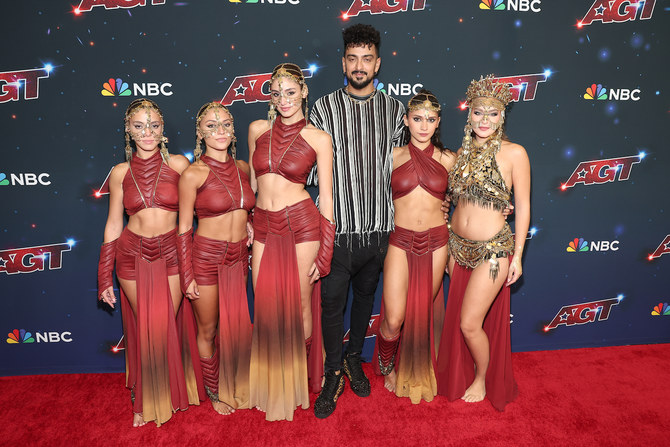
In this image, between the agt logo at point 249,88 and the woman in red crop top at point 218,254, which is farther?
the agt logo at point 249,88

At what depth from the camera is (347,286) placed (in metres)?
2.98

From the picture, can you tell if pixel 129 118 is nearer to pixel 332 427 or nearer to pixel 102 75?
pixel 102 75

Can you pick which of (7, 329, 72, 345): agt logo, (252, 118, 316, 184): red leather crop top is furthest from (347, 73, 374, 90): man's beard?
(7, 329, 72, 345): agt logo

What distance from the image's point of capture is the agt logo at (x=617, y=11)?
128 inches

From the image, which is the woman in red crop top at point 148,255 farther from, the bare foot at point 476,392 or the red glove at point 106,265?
the bare foot at point 476,392

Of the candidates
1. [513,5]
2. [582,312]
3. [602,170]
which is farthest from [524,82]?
[582,312]

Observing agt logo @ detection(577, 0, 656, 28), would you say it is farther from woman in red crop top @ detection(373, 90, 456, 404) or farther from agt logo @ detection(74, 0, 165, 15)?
agt logo @ detection(74, 0, 165, 15)

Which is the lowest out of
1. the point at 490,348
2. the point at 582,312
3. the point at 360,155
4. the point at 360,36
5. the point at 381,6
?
the point at 490,348

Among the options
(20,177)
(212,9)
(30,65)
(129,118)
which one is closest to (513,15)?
(212,9)

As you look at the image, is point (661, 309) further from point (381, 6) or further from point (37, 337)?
point (37, 337)

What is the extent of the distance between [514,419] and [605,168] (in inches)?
86.6

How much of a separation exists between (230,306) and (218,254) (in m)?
0.38

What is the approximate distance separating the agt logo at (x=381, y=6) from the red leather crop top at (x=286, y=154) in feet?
3.46

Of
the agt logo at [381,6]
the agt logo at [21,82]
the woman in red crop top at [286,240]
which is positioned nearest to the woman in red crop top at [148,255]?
the woman in red crop top at [286,240]
